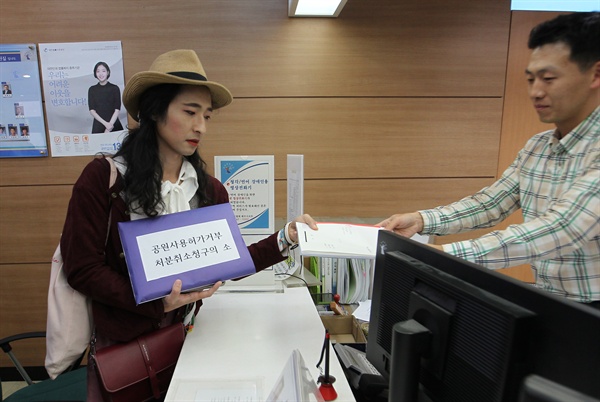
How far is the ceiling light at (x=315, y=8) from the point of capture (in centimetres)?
204

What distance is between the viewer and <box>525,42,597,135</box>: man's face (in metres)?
1.18

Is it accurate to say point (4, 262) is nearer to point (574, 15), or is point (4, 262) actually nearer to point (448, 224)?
point (448, 224)

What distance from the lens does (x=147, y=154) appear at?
1280 millimetres

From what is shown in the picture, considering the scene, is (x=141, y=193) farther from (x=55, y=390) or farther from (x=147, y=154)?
(x=55, y=390)

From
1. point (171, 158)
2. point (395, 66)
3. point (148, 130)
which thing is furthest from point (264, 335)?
point (395, 66)

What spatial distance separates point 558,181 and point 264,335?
4.07ft

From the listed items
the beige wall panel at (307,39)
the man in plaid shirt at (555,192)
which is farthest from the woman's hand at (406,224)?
the beige wall panel at (307,39)

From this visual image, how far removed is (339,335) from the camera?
66.4 inches

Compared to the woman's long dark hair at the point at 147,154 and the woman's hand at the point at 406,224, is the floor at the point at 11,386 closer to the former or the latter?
the woman's long dark hair at the point at 147,154

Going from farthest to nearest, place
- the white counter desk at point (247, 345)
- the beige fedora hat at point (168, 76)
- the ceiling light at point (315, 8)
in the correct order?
the ceiling light at point (315, 8), the beige fedora hat at point (168, 76), the white counter desk at point (247, 345)

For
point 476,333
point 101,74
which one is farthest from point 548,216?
point 101,74

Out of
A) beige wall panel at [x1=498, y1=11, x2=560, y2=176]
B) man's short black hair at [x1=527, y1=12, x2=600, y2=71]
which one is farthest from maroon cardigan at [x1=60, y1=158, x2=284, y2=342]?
beige wall panel at [x1=498, y1=11, x2=560, y2=176]

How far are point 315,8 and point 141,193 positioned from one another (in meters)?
1.64

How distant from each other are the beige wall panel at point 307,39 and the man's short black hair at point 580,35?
119 centimetres
